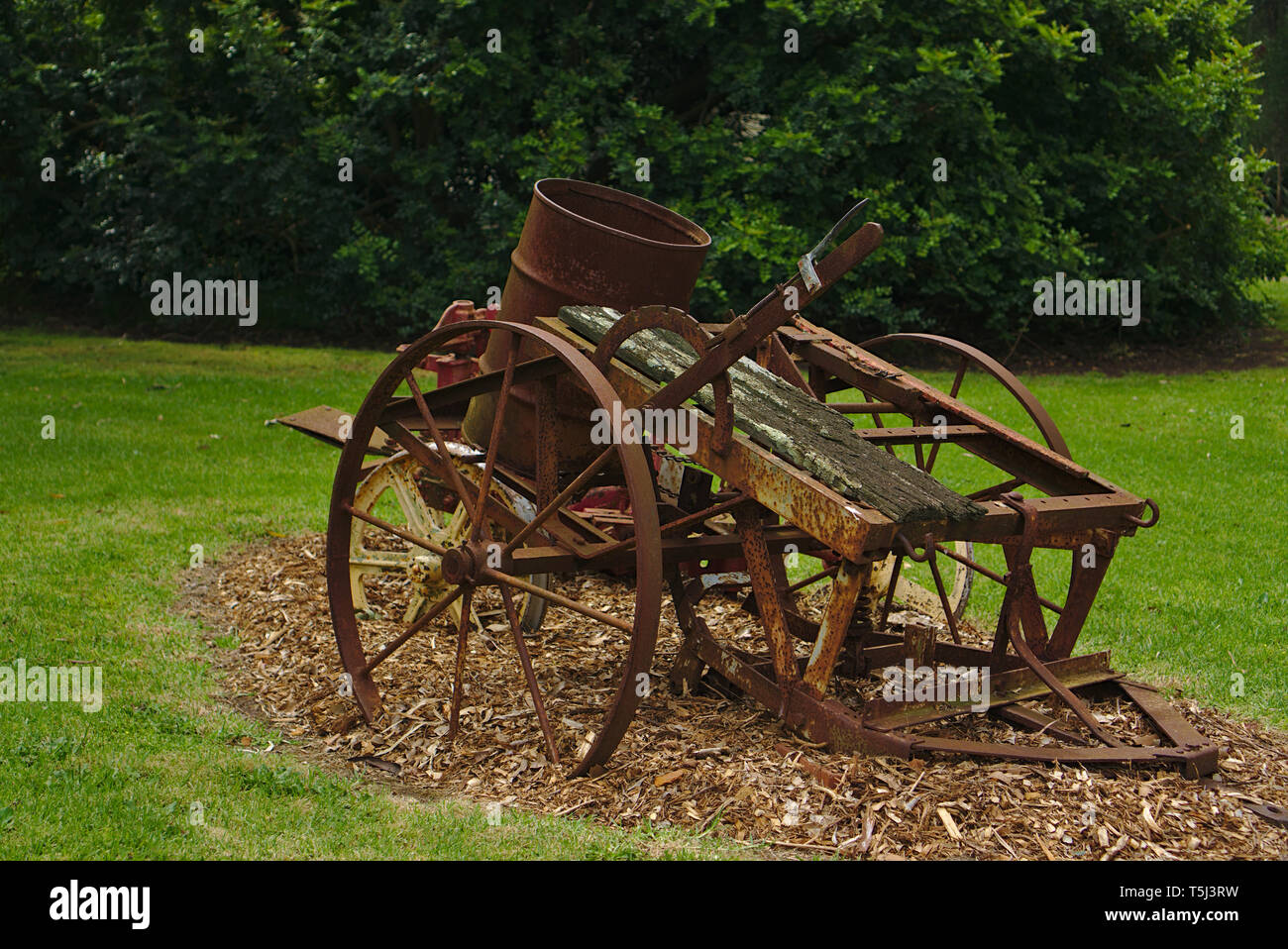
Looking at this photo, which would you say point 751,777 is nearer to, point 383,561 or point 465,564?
point 465,564

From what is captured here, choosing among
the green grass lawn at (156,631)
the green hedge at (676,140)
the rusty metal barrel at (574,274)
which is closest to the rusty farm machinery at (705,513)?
the rusty metal barrel at (574,274)

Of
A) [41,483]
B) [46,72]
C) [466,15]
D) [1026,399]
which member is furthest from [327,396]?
[1026,399]

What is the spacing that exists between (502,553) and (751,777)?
1151 millimetres

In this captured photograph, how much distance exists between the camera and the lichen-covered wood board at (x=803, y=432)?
3.92 metres

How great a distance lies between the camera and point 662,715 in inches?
185

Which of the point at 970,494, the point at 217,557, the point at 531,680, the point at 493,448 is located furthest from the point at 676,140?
the point at 531,680

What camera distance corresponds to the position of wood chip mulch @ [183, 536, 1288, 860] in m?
3.75

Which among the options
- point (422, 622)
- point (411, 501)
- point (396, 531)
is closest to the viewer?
point (422, 622)

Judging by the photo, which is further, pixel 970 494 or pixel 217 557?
pixel 217 557

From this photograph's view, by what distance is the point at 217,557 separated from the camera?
7.10 m

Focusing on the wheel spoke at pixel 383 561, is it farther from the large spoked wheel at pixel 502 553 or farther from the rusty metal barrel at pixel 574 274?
the rusty metal barrel at pixel 574 274

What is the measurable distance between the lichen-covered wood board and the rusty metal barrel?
24 centimetres

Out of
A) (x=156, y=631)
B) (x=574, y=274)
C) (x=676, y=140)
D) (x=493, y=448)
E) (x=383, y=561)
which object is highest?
(x=676, y=140)

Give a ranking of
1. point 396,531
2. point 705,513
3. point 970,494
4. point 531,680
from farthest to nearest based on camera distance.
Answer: point 970,494 < point 396,531 < point 531,680 < point 705,513
